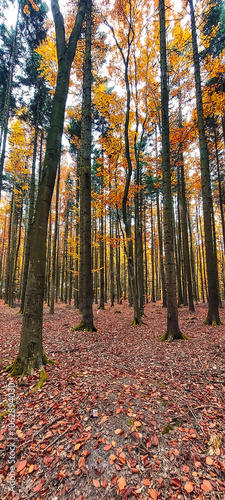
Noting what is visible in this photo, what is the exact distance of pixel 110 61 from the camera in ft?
33.9

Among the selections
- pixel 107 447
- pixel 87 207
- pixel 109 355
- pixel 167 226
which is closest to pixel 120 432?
pixel 107 447

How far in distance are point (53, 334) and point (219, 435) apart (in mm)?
6031

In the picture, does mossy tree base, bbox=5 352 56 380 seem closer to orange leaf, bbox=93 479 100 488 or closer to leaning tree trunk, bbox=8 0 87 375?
leaning tree trunk, bbox=8 0 87 375

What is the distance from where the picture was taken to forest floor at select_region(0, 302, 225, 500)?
2023mm

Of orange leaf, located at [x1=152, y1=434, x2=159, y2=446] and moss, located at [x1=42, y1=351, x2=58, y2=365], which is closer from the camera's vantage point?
orange leaf, located at [x1=152, y1=434, x2=159, y2=446]

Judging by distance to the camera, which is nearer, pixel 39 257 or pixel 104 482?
pixel 104 482

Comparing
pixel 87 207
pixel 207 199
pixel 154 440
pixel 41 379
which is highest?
pixel 207 199

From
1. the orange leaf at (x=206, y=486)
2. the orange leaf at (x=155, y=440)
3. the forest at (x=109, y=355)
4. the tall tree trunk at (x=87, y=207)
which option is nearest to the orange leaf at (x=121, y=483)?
the forest at (x=109, y=355)

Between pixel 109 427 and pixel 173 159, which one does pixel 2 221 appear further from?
pixel 109 427

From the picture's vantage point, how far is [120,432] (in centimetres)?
258

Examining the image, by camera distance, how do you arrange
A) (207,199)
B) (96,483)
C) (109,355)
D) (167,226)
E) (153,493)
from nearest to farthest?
1. (153,493)
2. (96,483)
3. (109,355)
4. (167,226)
5. (207,199)

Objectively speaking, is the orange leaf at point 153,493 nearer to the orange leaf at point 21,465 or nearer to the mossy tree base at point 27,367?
the orange leaf at point 21,465

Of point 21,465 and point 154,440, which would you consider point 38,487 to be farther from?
point 154,440

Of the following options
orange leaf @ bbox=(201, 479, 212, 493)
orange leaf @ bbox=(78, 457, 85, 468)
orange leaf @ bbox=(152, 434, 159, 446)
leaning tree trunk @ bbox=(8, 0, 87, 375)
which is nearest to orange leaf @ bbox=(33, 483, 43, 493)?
orange leaf @ bbox=(78, 457, 85, 468)
